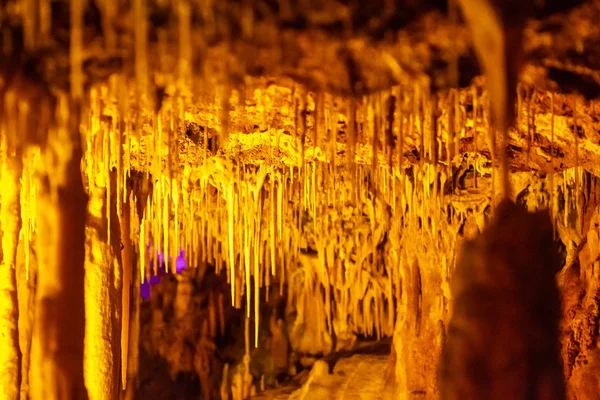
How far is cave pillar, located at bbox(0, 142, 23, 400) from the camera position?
463 centimetres

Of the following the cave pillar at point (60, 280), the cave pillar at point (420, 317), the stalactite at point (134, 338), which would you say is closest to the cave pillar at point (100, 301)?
the cave pillar at point (60, 280)

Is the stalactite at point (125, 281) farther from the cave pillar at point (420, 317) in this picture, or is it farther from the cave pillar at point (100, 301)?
the cave pillar at point (420, 317)

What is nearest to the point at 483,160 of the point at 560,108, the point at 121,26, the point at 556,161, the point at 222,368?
the point at 556,161

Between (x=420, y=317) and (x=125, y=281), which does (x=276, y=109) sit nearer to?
(x=125, y=281)

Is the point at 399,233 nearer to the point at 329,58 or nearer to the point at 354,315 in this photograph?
the point at 354,315

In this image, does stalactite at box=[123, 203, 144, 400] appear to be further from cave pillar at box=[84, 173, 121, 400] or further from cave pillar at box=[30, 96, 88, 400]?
cave pillar at box=[30, 96, 88, 400]

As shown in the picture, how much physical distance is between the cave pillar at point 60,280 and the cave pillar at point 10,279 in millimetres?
732

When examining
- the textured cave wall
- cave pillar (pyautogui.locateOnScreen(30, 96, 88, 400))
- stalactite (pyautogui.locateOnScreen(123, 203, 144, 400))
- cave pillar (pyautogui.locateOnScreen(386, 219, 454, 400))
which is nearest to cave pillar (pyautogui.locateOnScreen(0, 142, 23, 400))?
the textured cave wall

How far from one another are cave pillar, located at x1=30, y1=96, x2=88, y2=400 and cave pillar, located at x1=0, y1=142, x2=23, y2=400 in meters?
0.73

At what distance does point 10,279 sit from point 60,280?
56.1 inches


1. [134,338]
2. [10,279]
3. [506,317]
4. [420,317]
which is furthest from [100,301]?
[134,338]

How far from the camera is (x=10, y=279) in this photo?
4.91 meters

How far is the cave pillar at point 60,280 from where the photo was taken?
3623 millimetres

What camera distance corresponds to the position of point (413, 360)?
9.02m
